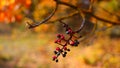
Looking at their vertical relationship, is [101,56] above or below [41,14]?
below

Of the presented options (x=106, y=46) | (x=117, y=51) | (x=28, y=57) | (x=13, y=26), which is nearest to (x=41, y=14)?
(x=28, y=57)

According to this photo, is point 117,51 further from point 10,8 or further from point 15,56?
point 15,56

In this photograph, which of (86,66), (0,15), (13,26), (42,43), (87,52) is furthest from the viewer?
(13,26)

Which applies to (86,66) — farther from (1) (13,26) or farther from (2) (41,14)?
(1) (13,26)

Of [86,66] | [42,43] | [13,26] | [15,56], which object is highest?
[13,26]

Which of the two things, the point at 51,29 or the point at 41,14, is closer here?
the point at 41,14

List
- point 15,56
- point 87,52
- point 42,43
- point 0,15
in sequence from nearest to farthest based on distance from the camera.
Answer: point 0,15
point 87,52
point 15,56
point 42,43
